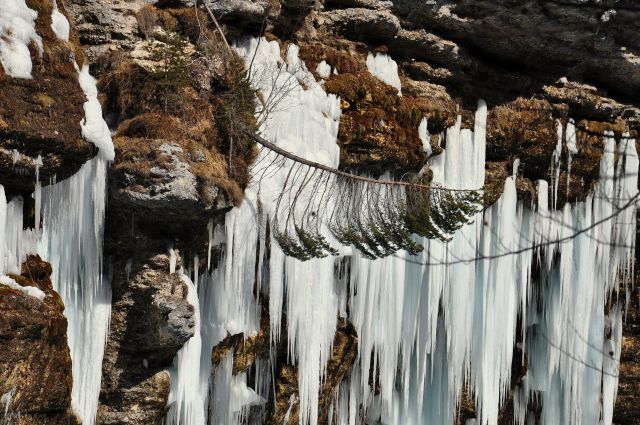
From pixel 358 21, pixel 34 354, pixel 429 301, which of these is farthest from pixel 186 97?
pixel 429 301

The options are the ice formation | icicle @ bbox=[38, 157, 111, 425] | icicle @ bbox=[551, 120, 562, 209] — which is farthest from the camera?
icicle @ bbox=[551, 120, 562, 209]

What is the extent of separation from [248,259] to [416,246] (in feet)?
5.79

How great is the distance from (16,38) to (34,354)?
2.49m

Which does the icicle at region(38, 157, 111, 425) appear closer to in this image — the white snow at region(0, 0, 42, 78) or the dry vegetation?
the dry vegetation

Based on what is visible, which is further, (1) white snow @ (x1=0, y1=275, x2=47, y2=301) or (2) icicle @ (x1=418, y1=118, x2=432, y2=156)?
(2) icicle @ (x1=418, y1=118, x2=432, y2=156)

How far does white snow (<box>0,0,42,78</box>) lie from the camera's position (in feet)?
24.8

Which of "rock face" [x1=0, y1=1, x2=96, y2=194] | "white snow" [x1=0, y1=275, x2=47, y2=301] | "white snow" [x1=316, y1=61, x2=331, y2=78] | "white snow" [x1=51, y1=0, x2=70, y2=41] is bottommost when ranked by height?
"white snow" [x1=0, y1=275, x2=47, y2=301]

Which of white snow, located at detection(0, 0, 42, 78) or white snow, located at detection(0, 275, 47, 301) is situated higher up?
white snow, located at detection(0, 0, 42, 78)

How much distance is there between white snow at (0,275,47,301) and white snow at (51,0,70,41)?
2195 mm

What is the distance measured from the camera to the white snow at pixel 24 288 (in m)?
7.23

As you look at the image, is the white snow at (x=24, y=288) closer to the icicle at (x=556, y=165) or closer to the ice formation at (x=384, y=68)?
the ice formation at (x=384, y=68)

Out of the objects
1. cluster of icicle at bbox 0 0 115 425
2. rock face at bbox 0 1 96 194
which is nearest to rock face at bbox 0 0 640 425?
rock face at bbox 0 1 96 194

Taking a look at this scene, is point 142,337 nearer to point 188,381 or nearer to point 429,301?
point 188,381

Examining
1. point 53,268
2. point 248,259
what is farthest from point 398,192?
point 53,268
